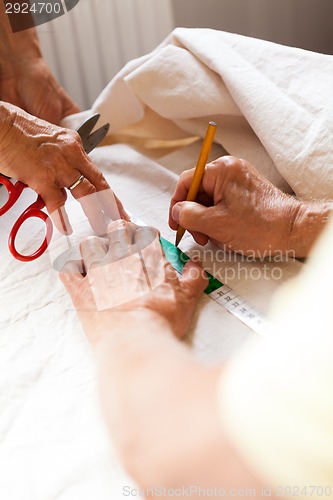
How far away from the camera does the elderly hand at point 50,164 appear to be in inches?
35.2

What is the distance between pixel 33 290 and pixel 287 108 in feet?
1.80

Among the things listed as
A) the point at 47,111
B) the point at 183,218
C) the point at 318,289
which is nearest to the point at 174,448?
the point at 318,289

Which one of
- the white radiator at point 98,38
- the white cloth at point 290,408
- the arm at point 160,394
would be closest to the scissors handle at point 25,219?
the arm at point 160,394

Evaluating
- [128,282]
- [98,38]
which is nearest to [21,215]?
[128,282]

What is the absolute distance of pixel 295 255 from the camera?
839 millimetres

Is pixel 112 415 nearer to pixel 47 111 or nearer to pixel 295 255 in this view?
pixel 295 255

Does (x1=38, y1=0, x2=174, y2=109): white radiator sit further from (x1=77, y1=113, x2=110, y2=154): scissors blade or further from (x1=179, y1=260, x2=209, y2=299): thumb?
(x1=179, y1=260, x2=209, y2=299): thumb

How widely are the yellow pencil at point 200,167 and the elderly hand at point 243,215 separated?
0.01 m

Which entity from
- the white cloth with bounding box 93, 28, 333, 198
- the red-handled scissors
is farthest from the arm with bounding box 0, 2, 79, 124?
the red-handled scissors

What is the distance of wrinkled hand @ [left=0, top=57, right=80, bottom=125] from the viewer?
1.27 metres

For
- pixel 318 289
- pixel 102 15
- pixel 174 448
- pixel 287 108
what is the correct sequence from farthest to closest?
pixel 102 15, pixel 287 108, pixel 318 289, pixel 174 448

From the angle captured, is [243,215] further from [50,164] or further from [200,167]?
[50,164]

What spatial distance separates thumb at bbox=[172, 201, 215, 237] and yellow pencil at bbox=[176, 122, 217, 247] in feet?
0.09

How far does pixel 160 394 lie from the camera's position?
0.55 meters
